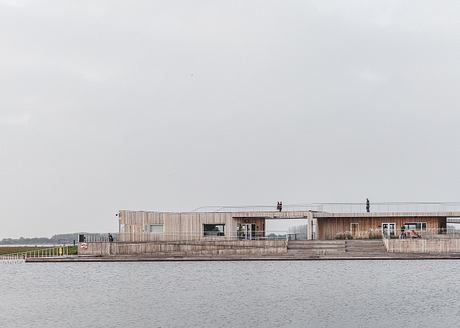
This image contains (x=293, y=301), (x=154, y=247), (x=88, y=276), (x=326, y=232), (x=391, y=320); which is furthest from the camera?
(x=326, y=232)

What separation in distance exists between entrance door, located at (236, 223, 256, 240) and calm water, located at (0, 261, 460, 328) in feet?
36.0

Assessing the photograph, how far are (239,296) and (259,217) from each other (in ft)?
109

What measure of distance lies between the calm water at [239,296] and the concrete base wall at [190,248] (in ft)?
14.2

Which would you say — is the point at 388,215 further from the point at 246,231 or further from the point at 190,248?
the point at 190,248

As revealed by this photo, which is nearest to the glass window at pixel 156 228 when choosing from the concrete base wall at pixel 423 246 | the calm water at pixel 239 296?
the calm water at pixel 239 296

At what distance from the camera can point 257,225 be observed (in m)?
76.6

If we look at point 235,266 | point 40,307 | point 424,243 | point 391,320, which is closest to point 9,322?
point 40,307

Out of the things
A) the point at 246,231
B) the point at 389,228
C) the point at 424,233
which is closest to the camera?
the point at 424,233

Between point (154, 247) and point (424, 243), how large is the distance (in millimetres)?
22380

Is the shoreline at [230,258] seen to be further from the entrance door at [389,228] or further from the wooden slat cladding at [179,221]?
the entrance door at [389,228]

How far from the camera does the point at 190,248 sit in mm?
68125

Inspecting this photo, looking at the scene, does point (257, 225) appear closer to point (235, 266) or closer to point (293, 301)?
point (235, 266)

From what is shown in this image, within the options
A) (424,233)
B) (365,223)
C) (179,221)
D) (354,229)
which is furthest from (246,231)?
(424,233)

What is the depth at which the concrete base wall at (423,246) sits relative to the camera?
6381 cm
